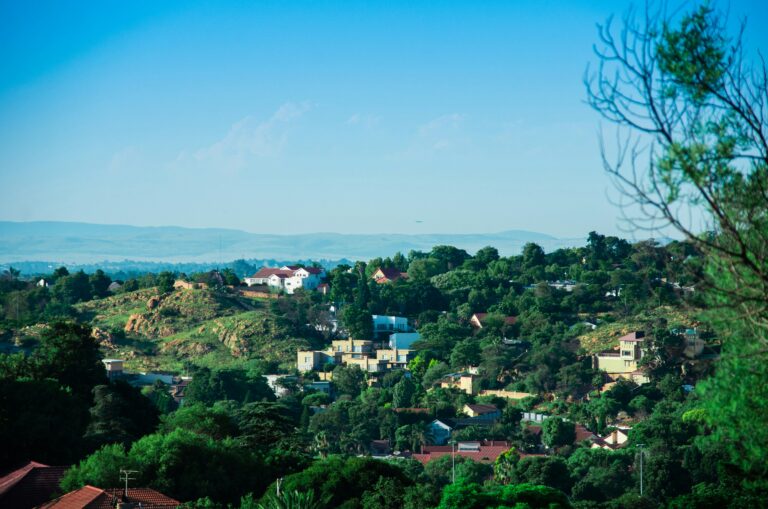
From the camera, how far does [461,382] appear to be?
5638 centimetres

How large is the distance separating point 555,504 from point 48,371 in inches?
661

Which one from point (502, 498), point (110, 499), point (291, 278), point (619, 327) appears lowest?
point (502, 498)

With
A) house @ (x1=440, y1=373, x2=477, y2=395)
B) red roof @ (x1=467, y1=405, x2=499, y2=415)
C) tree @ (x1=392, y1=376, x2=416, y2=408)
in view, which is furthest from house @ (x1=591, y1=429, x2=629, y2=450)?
house @ (x1=440, y1=373, x2=477, y2=395)

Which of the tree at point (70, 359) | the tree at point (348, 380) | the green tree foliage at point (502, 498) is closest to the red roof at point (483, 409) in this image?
the tree at point (348, 380)

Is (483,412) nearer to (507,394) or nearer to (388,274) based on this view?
(507,394)

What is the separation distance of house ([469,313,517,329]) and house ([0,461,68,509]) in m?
44.1

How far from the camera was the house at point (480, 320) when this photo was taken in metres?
66.5

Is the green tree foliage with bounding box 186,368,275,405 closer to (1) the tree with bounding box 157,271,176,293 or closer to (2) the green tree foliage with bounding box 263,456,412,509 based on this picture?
(1) the tree with bounding box 157,271,176,293

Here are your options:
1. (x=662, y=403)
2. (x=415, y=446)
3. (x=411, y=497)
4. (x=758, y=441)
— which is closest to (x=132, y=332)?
(x=415, y=446)

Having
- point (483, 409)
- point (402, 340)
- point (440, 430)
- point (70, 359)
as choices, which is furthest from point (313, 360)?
point (70, 359)

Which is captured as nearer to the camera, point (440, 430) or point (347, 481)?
point (347, 481)

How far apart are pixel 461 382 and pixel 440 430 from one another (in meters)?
8.57

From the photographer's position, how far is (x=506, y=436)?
45938mm

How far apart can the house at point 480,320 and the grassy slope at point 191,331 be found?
31.6 ft
